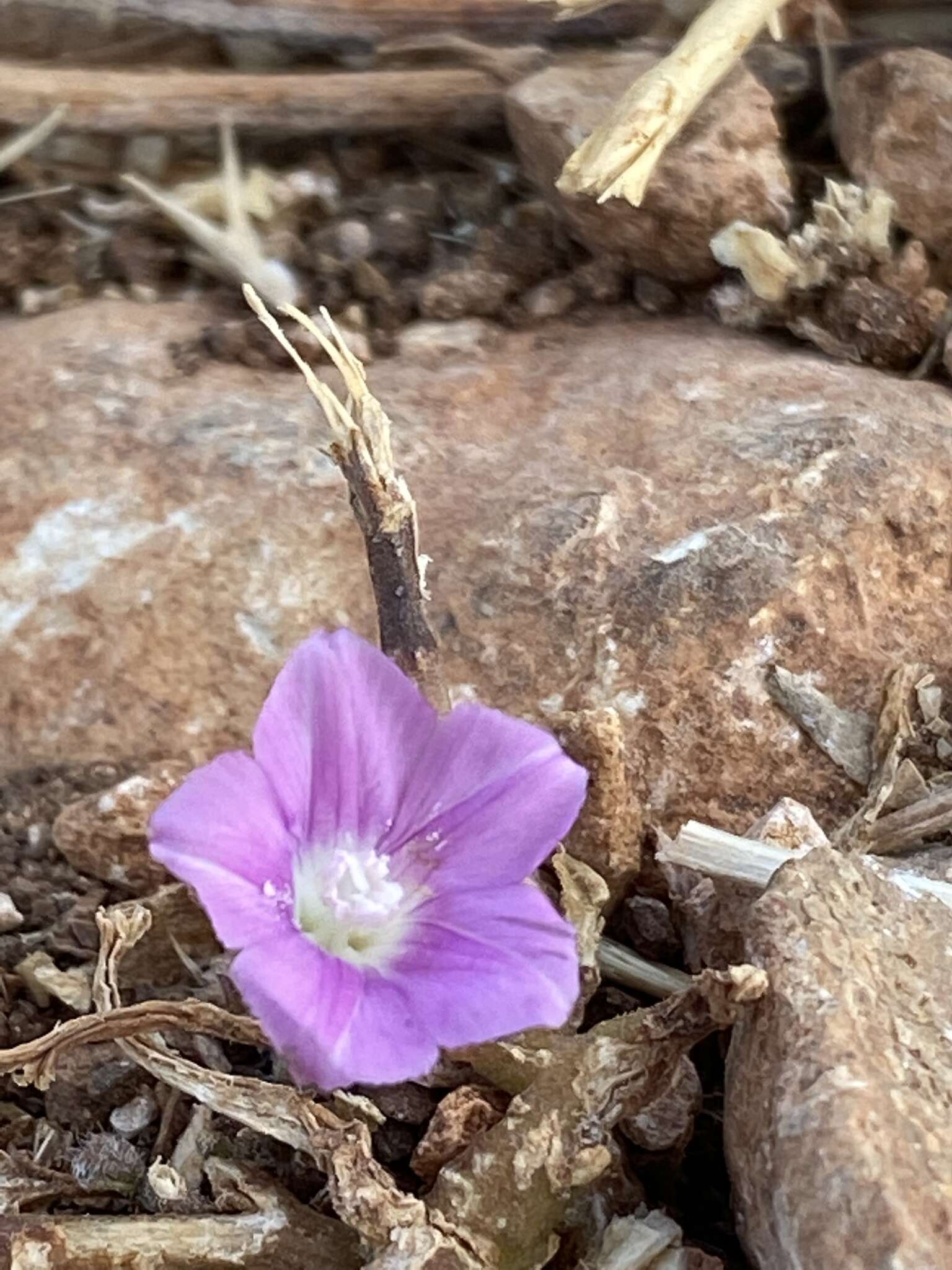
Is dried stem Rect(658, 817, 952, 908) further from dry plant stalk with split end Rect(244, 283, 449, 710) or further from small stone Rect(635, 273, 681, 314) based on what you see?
small stone Rect(635, 273, 681, 314)

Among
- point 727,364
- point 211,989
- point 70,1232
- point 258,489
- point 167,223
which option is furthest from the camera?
point 167,223

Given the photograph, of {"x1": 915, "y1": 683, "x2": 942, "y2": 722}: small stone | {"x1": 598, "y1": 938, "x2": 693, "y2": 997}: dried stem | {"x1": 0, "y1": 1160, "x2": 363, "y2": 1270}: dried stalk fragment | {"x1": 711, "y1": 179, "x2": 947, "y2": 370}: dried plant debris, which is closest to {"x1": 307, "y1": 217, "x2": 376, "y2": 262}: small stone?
{"x1": 711, "y1": 179, "x2": 947, "y2": 370}: dried plant debris

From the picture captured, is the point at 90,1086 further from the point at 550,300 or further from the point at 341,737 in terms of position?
the point at 550,300

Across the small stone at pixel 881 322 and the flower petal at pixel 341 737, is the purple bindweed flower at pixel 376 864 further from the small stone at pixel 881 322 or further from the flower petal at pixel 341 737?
the small stone at pixel 881 322

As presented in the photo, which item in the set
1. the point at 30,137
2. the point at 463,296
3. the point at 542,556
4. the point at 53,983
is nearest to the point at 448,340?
the point at 463,296

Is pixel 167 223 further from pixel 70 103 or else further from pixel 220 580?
pixel 220 580

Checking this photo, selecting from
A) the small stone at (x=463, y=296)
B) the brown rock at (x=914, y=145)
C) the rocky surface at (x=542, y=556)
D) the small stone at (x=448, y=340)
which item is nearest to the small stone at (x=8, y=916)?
the rocky surface at (x=542, y=556)

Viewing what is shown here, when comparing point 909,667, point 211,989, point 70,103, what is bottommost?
point 211,989

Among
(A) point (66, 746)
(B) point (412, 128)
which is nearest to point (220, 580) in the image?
(A) point (66, 746)
